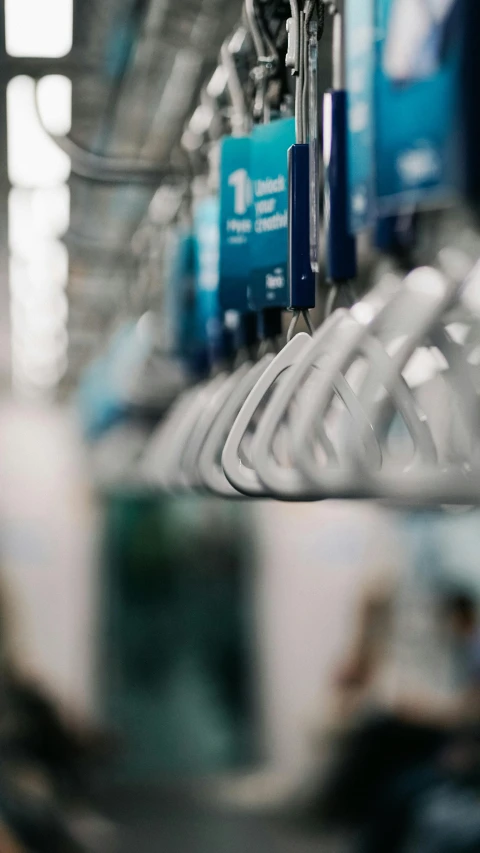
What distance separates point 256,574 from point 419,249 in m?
10.3

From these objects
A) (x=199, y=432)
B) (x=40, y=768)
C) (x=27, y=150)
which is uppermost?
(x=27, y=150)

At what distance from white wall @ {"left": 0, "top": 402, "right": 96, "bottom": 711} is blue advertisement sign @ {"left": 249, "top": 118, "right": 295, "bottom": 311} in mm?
10430

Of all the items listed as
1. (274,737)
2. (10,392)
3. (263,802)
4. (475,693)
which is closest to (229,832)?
(263,802)

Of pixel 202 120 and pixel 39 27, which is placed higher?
pixel 39 27

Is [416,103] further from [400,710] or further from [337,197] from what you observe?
[400,710]

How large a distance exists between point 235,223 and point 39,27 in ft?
6.86

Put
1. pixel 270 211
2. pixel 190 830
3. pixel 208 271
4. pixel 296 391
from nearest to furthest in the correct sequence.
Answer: pixel 296 391 < pixel 270 211 < pixel 208 271 < pixel 190 830

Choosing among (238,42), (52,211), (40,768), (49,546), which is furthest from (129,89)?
(49,546)

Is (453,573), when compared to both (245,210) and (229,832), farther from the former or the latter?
(245,210)

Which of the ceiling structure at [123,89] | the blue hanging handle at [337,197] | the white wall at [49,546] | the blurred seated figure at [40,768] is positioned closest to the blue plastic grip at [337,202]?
the blue hanging handle at [337,197]

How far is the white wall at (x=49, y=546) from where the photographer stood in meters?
12.2

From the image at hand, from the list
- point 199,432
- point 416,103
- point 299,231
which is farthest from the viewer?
point 199,432

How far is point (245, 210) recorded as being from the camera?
1969 mm

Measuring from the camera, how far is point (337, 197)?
1634 millimetres
